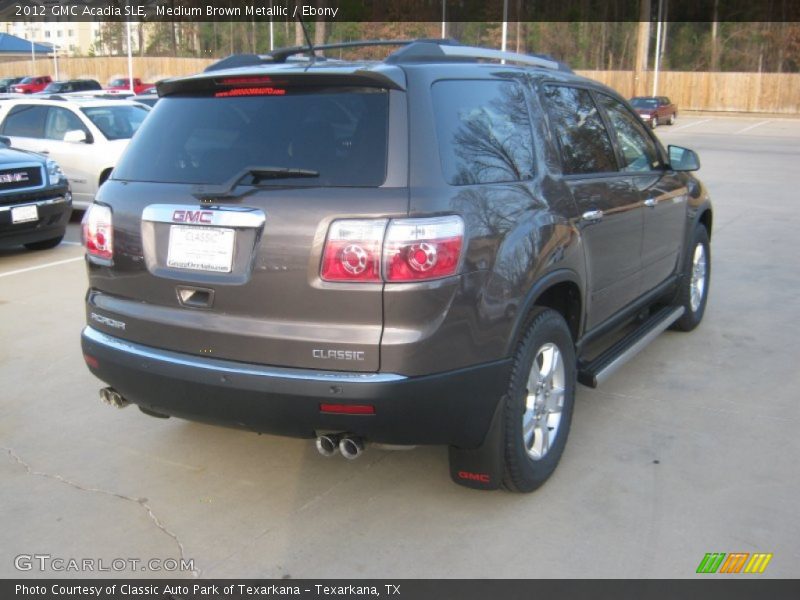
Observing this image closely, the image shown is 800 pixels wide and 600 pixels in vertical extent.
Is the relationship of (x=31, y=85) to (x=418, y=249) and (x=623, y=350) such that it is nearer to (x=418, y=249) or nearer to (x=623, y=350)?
(x=623, y=350)

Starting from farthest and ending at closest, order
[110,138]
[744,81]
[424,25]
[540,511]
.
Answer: [424,25], [744,81], [110,138], [540,511]

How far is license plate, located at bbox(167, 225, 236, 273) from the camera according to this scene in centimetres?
312

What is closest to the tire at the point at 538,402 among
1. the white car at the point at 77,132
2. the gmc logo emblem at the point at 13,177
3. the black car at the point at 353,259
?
the black car at the point at 353,259

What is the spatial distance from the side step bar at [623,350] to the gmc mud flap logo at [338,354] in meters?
1.57

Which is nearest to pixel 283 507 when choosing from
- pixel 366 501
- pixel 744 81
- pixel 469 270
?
pixel 366 501

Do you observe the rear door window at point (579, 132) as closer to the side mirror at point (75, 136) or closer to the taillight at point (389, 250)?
the taillight at point (389, 250)

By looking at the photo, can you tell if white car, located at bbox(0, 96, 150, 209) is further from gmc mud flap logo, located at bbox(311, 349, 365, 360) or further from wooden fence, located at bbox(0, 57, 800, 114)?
wooden fence, located at bbox(0, 57, 800, 114)

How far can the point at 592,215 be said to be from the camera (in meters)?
4.02

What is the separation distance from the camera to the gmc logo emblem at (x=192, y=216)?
123 inches

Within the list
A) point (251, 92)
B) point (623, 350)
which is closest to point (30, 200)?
point (251, 92)

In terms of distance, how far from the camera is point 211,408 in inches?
126

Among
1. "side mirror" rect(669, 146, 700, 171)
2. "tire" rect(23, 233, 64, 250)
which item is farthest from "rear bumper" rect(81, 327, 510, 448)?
"tire" rect(23, 233, 64, 250)

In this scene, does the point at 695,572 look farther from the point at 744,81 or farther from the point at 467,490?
the point at 744,81

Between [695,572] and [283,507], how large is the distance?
1704mm
